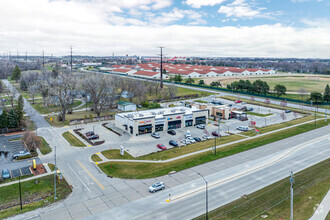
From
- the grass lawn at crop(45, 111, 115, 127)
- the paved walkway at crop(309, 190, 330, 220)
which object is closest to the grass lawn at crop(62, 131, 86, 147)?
the grass lawn at crop(45, 111, 115, 127)

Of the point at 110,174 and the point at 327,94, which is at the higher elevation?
the point at 327,94

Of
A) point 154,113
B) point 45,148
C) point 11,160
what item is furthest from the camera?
point 154,113

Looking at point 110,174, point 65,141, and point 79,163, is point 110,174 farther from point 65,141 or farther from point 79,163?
point 65,141

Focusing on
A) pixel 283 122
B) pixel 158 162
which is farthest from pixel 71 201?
pixel 283 122

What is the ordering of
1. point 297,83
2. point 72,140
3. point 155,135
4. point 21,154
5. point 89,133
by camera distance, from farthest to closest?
point 297,83 → point 89,133 → point 155,135 → point 72,140 → point 21,154

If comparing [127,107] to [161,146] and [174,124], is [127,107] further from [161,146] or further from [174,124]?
[161,146]

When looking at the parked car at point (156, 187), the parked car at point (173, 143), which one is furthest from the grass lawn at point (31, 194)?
the parked car at point (173, 143)

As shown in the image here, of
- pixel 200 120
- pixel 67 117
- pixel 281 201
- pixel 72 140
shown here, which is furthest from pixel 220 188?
pixel 67 117
